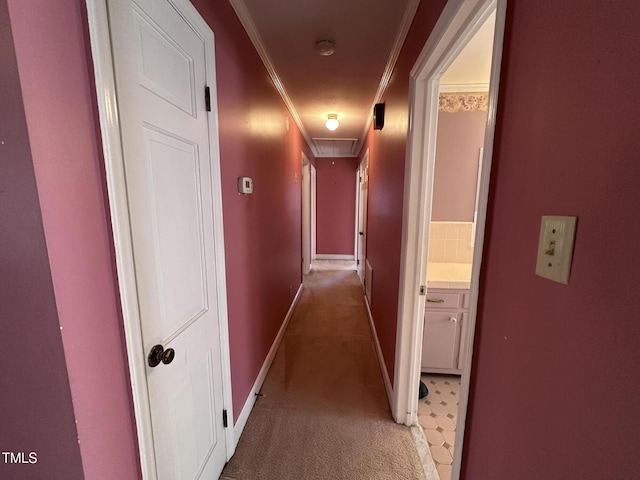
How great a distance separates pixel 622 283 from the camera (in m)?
0.40

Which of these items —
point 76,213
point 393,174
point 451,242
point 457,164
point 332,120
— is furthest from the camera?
point 332,120

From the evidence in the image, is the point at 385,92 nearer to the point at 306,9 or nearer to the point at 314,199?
the point at 306,9

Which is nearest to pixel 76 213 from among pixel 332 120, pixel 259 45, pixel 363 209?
pixel 259 45

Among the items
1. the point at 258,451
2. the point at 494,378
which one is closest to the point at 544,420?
the point at 494,378

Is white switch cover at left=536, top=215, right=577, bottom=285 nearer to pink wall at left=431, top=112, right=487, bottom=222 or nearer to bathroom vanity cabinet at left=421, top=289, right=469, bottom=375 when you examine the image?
bathroom vanity cabinet at left=421, top=289, right=469, bottom=375

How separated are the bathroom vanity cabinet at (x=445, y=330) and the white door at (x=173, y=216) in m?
1.53

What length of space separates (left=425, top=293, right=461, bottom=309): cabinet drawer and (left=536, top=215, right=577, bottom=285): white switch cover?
1535mm

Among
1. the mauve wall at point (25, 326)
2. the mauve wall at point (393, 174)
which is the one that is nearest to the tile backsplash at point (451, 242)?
the mauve wall at point (393, 174)

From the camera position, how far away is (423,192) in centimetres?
149

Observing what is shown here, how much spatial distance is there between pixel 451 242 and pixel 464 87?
129cm

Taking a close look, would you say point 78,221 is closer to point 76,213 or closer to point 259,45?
point 76,213

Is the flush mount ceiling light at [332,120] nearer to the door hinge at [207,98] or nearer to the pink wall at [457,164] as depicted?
the pink wall at [457,164]

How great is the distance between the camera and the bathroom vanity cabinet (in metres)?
2.01

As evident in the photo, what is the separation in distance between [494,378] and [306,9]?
1.88m
